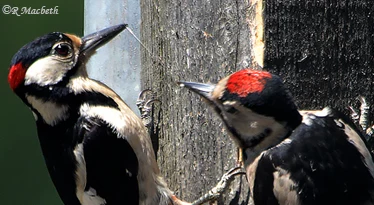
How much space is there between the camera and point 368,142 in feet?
10.8

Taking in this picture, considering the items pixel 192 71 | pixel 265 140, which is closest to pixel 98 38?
pixel 192 71

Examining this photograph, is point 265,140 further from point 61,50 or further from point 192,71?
point 61,50

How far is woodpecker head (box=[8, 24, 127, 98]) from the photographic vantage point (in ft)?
11.6

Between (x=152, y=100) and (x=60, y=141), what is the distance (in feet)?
1.47

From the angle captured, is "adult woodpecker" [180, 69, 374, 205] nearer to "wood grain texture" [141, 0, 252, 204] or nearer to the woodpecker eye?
"wood grain texture" [141, 0, 252, 204]

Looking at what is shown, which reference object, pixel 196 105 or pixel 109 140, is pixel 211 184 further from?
pixel 109 140

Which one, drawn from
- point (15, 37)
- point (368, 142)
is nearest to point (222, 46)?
point (368, 142)

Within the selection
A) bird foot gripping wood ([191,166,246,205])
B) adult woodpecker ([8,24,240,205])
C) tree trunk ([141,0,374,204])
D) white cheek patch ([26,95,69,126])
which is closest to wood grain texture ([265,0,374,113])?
tree trunk ([141,0,374,204])

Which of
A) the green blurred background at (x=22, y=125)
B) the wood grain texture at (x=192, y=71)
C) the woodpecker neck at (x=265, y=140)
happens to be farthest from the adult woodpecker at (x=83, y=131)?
the green blurred background at (x=22, y=125)

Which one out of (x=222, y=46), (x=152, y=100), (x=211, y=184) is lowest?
(x=211, y=184)

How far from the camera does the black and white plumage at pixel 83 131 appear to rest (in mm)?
3564

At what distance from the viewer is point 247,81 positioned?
2.86 metres

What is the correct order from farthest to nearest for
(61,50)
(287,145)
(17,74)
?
(61,50), (17,74), (287,145)

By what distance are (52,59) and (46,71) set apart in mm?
69
